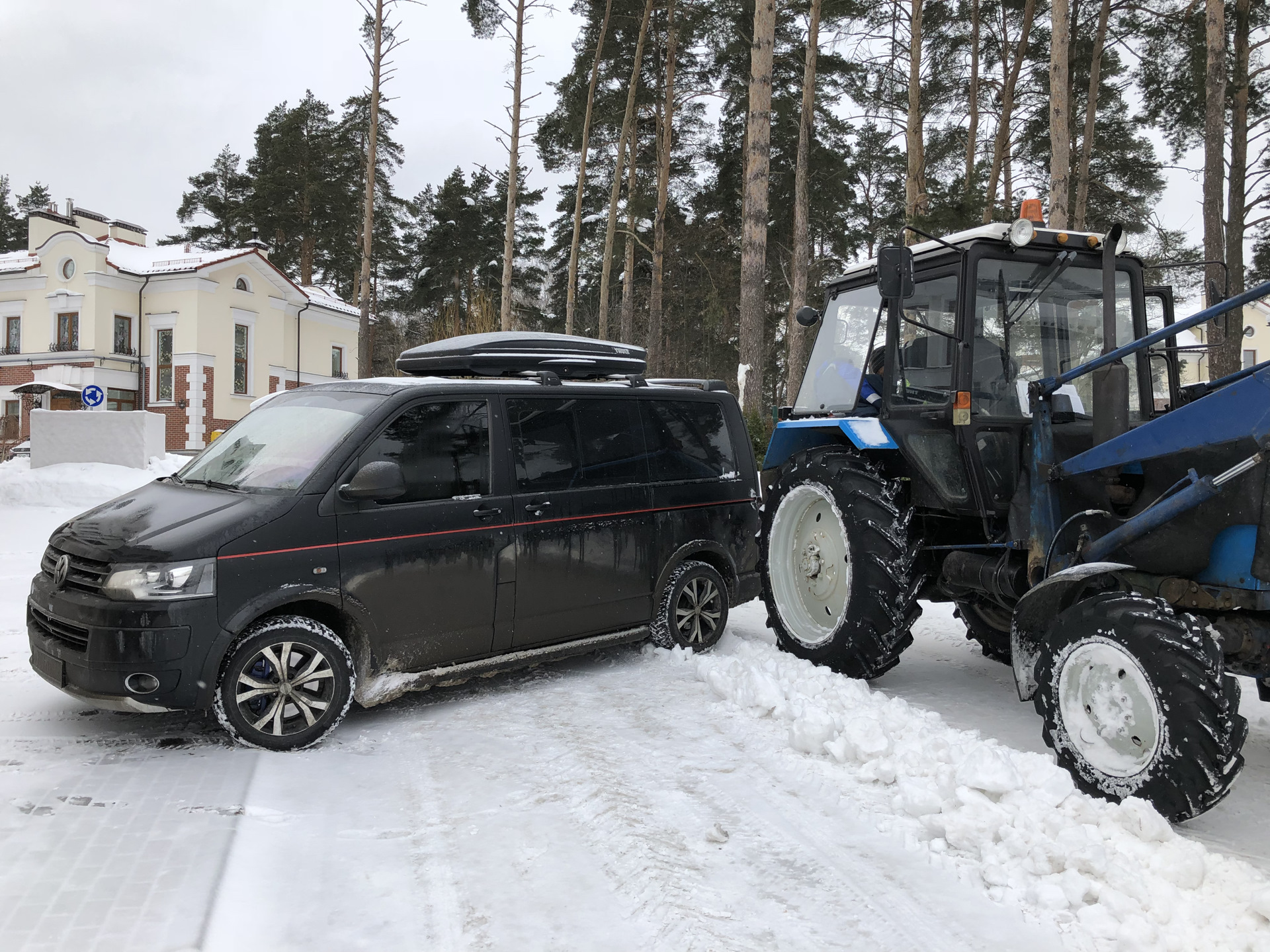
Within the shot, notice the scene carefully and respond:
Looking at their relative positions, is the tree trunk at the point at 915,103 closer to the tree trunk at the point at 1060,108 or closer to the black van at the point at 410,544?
the tree trunk at the point at 1060,108

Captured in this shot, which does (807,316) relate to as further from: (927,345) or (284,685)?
(284,685)

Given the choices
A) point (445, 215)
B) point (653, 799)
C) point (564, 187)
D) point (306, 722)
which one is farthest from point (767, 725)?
point (445, 215)

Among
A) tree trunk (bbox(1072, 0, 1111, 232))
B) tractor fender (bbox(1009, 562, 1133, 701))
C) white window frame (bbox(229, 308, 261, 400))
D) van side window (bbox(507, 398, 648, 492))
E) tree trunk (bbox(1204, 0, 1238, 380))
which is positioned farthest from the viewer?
white window frame (bbox(229, 308, 261, 400))

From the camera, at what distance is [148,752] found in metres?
4.29

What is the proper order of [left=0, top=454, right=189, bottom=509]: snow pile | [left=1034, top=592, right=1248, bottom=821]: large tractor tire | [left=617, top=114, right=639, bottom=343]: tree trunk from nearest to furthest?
[left=1034, top=592, right=1248, bottom=821]: large tractor tire
[left=0, top=454, right=189, bottom=509]: snow pile
[left=617, top=114, right=639, bottom=343]: tree trunk

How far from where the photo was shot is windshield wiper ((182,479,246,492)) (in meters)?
4.85

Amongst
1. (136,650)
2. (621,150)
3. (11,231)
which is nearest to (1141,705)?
(136,650)

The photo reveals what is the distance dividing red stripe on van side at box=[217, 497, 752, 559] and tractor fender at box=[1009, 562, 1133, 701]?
8.08 feet

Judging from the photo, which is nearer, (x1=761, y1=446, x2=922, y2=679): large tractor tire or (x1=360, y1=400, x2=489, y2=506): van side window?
(x1=360, y1=400, x2=489, y2=506): van side window

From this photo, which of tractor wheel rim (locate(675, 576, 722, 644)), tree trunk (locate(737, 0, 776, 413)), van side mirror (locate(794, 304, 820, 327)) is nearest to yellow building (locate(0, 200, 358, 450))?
tree trunk (locate(737, 0, 776, 413))

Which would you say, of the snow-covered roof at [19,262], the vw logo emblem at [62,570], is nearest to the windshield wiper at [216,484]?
the vw logo emblem at [62,570]

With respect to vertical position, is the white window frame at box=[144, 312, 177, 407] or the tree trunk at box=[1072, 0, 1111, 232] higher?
the tree trunk at box=[1072, 0, 1111, 232]

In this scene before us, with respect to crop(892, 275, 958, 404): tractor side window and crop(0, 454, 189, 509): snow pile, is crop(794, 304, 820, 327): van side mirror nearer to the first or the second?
crop(892, 275, 958, 404): tractor side window

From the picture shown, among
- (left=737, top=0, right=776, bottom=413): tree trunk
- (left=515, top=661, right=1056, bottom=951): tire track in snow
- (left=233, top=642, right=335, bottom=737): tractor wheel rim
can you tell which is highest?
(left=737, top=0, right=776, bottom=413): tree trunk
